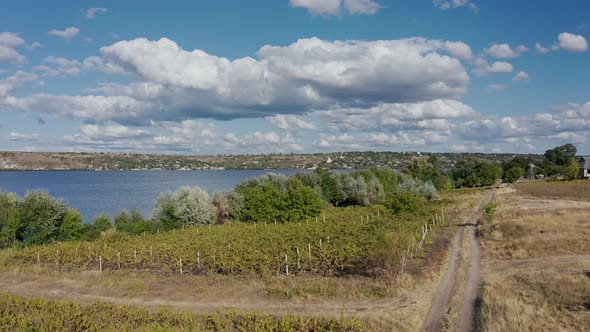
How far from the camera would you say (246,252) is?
1248 inches

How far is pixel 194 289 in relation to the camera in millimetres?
23922

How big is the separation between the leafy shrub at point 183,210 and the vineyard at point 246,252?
761cm

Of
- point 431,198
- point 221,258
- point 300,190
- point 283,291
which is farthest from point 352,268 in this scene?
point 431,198

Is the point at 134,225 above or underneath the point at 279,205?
underneath

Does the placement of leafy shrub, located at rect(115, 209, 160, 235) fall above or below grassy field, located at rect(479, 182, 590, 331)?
below

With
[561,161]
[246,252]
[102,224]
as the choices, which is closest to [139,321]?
[246,252]

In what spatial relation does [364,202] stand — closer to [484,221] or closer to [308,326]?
[484,221]

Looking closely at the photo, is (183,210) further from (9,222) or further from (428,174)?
(428,174)

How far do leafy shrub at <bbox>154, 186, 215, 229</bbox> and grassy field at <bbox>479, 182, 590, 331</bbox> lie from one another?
33919 mm

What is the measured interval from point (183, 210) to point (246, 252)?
1007 inches

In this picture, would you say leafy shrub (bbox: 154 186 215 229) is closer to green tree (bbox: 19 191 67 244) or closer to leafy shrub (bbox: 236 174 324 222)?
leafy shrub (bbox: 236 174 324 222)

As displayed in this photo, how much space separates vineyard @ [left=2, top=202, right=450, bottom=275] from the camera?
2642cm

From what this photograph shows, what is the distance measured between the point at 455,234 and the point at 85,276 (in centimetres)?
3130

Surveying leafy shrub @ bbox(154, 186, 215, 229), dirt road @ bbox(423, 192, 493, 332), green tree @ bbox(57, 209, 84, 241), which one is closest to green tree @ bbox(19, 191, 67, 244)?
green tree @ bbox(57, 209, 84, 241)
